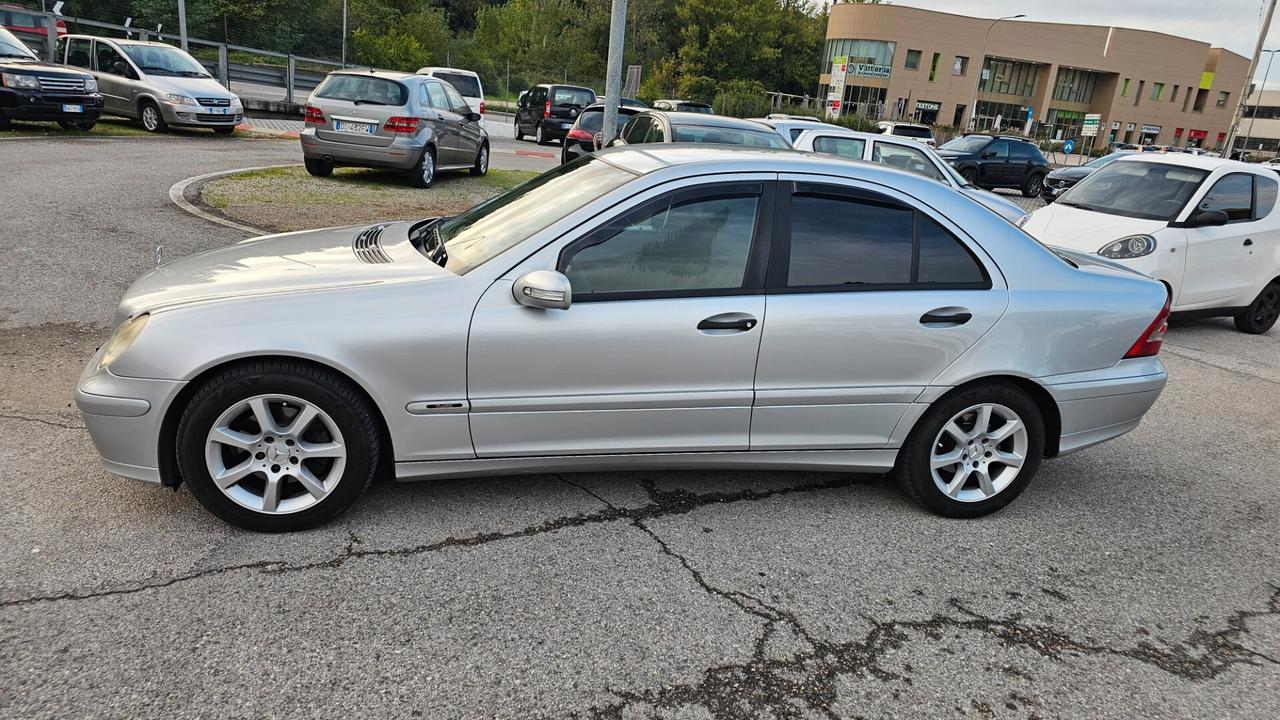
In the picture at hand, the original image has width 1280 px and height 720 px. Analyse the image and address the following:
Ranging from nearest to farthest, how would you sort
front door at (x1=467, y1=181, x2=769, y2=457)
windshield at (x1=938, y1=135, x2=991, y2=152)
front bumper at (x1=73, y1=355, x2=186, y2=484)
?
front bumper at (x1=73, y1=355, x2=186, y2=484) < front door at (x1=467, y1=181, x2=769, y2=457) < windshield at (x1=938, y1=135, x2=991, y2=152)

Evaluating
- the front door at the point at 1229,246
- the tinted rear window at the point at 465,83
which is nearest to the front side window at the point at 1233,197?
the front door at the point at 1229,246

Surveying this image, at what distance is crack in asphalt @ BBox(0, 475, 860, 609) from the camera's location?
3.04m

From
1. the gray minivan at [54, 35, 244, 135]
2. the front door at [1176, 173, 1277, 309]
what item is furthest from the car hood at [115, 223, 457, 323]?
the gray minivan at [54, 35, 244, 135]

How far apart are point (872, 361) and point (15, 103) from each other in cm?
1629

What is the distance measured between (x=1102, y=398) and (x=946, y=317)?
3.25 ft

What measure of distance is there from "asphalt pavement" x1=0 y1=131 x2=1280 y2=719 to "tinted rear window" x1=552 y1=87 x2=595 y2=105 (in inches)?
859

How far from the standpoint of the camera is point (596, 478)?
13.9 ft

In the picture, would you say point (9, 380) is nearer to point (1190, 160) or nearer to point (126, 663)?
point (126, 663)

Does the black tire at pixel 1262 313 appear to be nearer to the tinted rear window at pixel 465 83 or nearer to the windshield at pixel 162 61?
the windshield at pixel 162 61

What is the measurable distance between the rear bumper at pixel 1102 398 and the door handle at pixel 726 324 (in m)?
1.49

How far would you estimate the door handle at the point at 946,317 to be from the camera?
150 inches

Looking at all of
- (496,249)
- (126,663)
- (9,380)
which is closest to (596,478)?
(496,249)

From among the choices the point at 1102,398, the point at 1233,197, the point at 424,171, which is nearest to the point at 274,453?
the point at 1102,398

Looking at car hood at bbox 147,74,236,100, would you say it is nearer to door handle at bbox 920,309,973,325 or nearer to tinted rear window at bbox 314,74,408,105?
tinted rear window at bbox 314,74,408,105
